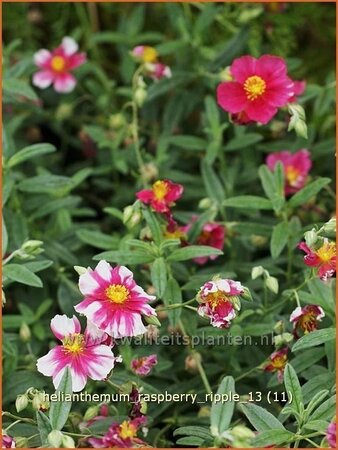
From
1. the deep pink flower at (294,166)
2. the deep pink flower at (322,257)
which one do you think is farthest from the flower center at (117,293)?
the deep pink flower at (294,166)

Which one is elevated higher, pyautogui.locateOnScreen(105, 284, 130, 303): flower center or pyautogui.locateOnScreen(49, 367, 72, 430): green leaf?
pyautogui.locateOnScreen(105, 284, 130, 303): flower center

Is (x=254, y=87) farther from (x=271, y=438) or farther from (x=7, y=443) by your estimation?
(x=7, y=443)

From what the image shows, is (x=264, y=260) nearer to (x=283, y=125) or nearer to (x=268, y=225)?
(x=268, y=225)

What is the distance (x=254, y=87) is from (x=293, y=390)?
25.5 inches

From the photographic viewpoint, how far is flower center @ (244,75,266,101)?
1.78 metres

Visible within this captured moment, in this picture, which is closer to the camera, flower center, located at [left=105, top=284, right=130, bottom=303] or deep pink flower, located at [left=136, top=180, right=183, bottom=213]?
flower center, located at [left=105, top=284, right=130, bottom=303]

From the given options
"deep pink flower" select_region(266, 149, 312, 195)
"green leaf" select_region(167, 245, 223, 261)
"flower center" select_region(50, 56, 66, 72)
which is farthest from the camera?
"flower center" select_region(50, 56, 66, 72)

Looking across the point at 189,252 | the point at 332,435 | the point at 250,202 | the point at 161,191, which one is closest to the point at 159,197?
the point at 161,191

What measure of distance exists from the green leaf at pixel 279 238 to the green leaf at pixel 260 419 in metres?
0.41

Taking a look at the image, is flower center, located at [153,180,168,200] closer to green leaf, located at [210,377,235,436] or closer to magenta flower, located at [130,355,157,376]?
magenta flower, located at [130,355,157,376]

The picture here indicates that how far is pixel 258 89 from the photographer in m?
1.77

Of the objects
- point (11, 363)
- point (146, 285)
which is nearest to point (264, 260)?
point (146, 285)

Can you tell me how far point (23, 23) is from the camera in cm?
273

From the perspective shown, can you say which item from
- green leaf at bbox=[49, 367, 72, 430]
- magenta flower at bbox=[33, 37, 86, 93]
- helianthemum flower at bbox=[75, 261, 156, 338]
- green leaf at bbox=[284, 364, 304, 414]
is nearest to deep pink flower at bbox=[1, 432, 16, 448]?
green leaf at bbox=[49, 367, 72, 430]
